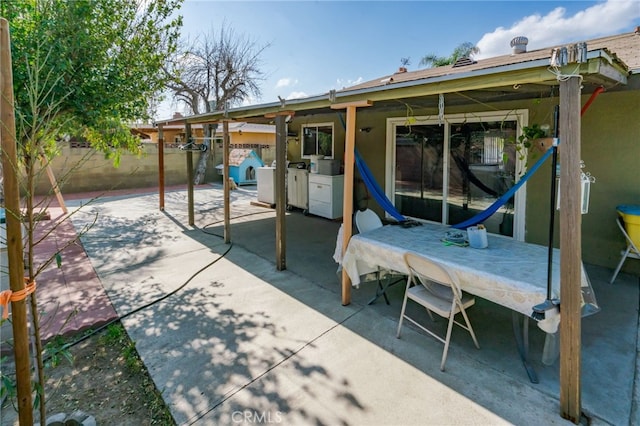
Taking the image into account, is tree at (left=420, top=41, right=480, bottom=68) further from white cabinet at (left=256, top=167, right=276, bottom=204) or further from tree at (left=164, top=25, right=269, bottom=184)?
white cabinet at (left=256, top=167, right=276, bottom=204)

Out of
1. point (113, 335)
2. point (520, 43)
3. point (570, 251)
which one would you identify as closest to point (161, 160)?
point (113, 335)

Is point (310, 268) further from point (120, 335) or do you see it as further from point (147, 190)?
point (147, 190)

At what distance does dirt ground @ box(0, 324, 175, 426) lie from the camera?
2131 millimetres

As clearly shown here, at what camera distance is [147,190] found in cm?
1219

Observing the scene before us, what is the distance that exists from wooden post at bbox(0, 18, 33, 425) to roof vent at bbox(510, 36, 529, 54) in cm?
694

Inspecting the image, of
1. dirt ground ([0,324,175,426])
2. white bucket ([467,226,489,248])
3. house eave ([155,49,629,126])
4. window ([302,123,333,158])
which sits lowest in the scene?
dirt ground ([0,324,175,426])

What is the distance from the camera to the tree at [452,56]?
18516mm

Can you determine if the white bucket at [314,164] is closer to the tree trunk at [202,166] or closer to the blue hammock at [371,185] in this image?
the blue hammock at [371,185]

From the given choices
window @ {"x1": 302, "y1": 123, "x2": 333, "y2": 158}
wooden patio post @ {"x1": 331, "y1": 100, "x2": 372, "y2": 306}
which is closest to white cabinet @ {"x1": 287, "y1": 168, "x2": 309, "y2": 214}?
window @ {"x1": 302, "y1": 123, "x2": 333, "y2": 158}

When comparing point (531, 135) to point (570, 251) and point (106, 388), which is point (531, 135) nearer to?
point (570, 251)

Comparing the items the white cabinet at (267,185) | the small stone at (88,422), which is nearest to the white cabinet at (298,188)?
the white cabinet at (267,185)

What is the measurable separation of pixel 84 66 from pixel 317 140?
17.7 feet

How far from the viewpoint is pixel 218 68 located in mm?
15648

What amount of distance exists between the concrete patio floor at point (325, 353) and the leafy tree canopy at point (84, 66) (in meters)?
1.90
